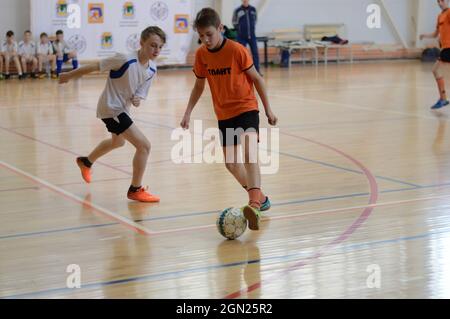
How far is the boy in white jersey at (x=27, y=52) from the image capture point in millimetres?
19750

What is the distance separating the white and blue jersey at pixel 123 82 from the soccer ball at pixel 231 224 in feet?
5.78

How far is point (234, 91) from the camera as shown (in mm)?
6328

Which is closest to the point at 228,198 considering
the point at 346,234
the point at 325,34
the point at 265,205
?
the point at 265,205

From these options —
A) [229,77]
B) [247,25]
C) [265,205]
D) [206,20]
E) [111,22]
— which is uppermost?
[111,22]

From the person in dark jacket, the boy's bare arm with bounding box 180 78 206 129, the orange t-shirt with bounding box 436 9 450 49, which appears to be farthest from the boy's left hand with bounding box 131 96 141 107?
the person in dark jacket

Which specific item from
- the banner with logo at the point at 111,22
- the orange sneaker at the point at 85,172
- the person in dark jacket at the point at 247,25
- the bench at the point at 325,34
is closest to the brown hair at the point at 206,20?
the orange sneaker at the point at 85,172

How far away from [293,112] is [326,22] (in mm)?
12464

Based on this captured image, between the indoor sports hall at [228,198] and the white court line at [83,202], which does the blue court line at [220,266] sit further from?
the white court line at [83,202]

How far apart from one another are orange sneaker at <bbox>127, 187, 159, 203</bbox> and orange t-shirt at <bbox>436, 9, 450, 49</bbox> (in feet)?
26.4

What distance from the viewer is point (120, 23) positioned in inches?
842

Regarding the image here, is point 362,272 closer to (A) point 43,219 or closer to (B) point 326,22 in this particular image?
(A) point 43,219

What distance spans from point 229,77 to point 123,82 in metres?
1.27

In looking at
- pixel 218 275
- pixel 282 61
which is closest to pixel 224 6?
pixel 282 61

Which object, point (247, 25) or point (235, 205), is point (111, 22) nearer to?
point (247, 25)
